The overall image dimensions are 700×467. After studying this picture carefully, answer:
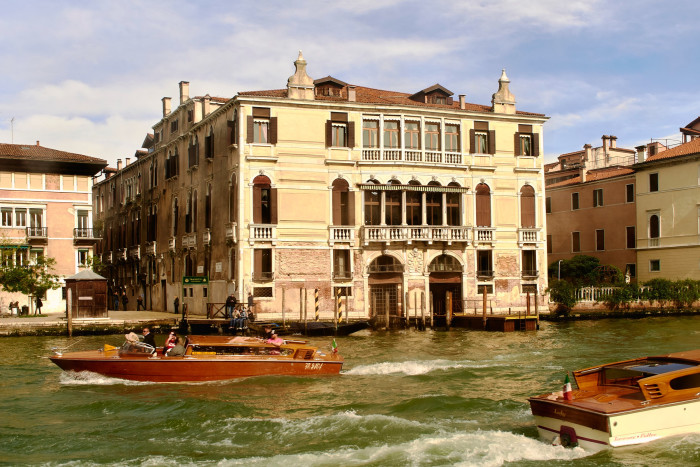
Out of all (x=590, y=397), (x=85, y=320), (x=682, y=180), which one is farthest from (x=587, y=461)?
(x=682, y=180)

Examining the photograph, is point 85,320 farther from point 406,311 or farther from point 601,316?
→ point 601,316

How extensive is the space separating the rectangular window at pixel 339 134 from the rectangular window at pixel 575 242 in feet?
63.7

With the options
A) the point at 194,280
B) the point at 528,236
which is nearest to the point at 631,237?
the point at 528,236

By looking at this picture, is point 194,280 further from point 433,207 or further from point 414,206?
point 433,207

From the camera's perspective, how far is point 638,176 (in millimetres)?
44562

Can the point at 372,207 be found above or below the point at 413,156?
below

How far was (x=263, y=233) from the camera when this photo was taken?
111 ft

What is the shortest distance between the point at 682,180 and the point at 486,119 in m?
12.1

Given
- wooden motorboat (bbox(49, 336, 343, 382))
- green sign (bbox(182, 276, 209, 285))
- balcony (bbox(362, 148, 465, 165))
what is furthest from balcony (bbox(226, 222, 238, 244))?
wooden motorboat (bbox(49, 336, 343, 382))

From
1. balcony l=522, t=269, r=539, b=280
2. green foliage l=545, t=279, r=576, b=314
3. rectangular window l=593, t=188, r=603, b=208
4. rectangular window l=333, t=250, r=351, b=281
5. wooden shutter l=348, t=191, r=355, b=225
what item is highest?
rectangular window l=593, t=188, r=603, b=208

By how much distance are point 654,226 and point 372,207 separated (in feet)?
57.2

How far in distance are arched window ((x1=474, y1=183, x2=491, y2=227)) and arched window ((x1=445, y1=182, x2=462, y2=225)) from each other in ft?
3.11

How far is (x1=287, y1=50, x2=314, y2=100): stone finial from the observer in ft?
115

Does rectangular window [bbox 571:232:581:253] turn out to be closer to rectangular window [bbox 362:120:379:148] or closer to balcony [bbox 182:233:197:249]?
rectangular window [bbox 362:120:379:148]
